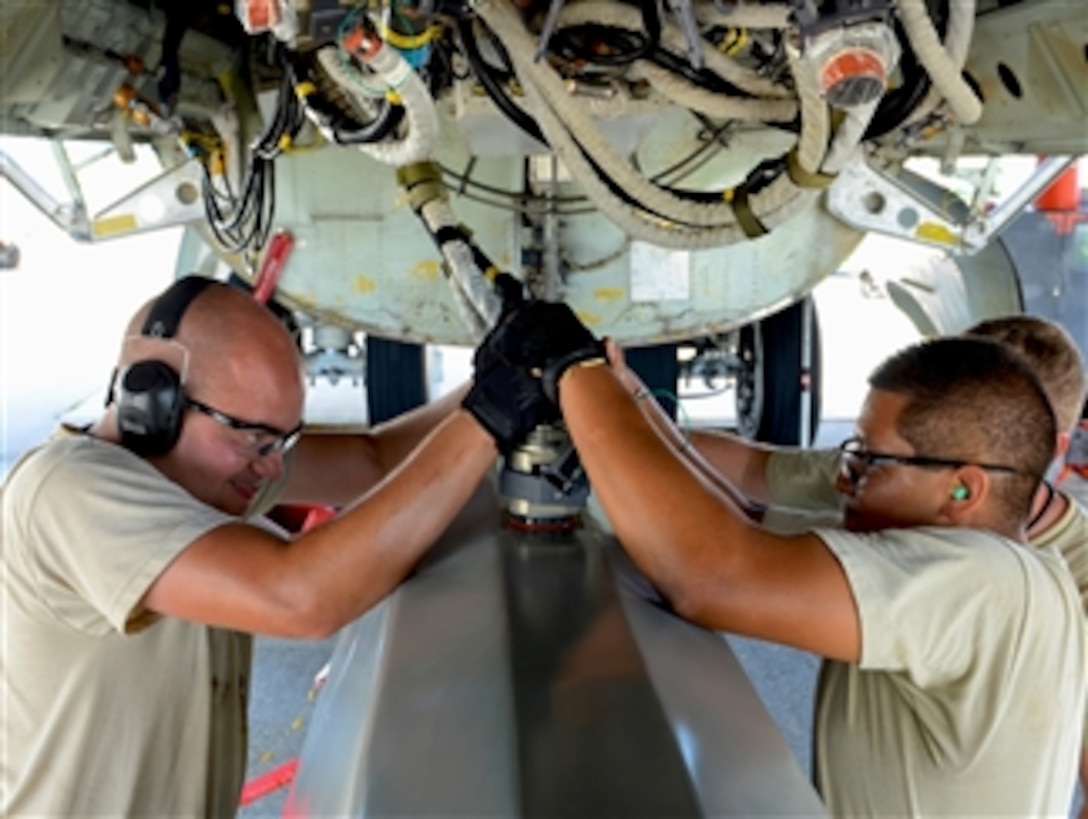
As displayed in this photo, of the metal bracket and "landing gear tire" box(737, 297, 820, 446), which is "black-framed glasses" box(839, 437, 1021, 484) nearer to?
the metal bracket

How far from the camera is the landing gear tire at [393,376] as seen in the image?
386cm

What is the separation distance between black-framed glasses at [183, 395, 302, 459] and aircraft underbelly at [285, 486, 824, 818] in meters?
0.24

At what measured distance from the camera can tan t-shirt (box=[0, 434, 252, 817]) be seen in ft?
3.45

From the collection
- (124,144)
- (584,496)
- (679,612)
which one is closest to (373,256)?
(124,144)

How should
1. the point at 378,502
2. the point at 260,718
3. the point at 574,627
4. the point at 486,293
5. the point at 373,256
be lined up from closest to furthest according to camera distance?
1. the point at 574,627
2. the point at 378,502
3. the point at 486,293
4. the point at 260,718
5. the point at 373,256

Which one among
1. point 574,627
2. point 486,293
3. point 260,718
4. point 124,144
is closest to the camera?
point 574,627

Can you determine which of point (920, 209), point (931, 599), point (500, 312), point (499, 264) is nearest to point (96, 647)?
point (500, 312)

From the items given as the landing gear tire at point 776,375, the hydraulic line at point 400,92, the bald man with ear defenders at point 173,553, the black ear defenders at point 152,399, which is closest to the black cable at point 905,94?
the hydraulic line at point 400,92

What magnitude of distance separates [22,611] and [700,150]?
2164mm

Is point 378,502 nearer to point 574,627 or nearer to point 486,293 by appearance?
point 574,627

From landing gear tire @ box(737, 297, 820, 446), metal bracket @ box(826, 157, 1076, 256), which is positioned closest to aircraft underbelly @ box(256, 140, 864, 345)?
metal bracket @ box(826, 157, 1076, 256)

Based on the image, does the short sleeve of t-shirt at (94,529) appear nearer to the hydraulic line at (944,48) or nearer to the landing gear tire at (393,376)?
the hydraulic line at (944,48)

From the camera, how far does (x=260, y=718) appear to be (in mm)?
2775

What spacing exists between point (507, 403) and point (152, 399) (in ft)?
1.27
